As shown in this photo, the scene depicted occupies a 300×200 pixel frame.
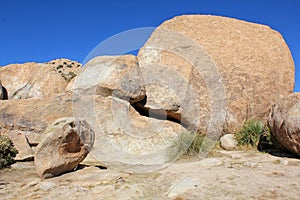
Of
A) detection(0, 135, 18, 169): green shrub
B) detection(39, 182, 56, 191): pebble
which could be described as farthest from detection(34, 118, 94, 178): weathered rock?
detection(0, 135, 18, 169): green shrub

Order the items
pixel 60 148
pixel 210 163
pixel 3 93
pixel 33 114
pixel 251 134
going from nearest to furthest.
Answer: pixel 60 148 → pixel 210 163 → pixel 251 134 → pixel 33 114 → pixel 3 93

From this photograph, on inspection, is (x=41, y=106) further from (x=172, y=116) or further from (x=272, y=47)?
(x=272, y=47)

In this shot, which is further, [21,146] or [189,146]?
[21,146]

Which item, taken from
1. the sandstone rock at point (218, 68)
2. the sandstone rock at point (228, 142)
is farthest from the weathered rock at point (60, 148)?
the sandstone rock at point (228, 142)

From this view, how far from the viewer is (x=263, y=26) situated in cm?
1222

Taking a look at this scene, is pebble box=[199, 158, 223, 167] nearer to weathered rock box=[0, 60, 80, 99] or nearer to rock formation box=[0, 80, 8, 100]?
weathered rock box=[0, 60, 80, 99]

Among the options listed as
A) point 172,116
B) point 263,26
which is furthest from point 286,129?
point 263,26

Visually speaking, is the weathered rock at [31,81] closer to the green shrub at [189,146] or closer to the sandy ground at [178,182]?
the sandy ground at [178,182]

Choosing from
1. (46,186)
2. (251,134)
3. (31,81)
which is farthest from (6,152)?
(251,134)

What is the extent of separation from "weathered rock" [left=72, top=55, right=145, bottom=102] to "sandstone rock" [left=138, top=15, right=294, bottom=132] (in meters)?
0.75

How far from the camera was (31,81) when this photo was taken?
37.8 ft

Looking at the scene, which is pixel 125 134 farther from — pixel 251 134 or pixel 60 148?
pixel 251 134

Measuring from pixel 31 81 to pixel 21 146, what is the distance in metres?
3.85

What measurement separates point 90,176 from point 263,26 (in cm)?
975
